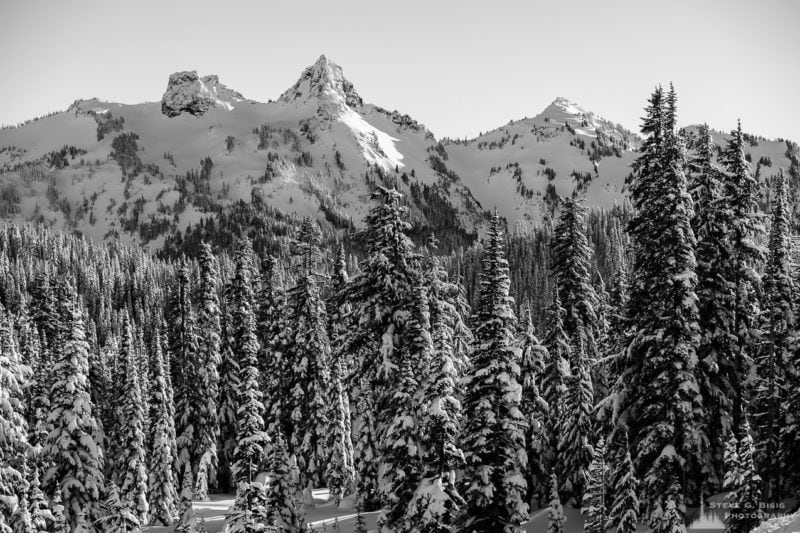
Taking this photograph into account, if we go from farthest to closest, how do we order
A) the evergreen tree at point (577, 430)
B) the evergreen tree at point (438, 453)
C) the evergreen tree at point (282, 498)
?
1. the evergreen tree at point (577, 430)
2. the evergreen tree at point (282, 498)
3. the evergreen tree at point (438, 453)

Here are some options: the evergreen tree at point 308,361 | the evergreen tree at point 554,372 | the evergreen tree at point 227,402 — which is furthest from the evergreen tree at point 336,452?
the evergreen tree at point 554,372

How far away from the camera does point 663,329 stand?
2359 centimetres

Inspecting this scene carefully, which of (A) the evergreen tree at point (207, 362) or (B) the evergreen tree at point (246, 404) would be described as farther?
(A) the evergreen tree at point (207, 362)

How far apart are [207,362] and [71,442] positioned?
13813mm

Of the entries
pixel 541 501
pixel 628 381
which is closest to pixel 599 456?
pixel 628 381

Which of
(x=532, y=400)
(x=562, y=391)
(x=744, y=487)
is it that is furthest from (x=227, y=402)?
(x=744, y=487)

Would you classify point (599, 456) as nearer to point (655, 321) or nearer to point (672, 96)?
point (655, 321)

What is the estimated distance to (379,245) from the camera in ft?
80.6

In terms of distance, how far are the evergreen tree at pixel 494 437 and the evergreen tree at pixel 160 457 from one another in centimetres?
3003

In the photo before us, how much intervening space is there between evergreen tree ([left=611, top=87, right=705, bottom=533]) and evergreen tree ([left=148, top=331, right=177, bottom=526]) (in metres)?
34.7

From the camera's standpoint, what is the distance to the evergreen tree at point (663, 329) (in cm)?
2311

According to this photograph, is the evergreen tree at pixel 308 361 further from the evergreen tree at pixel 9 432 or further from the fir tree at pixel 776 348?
the fir tree at pixel 776 348

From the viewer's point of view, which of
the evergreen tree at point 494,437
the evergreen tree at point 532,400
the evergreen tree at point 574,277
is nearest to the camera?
the evergreen tree at point 494,437

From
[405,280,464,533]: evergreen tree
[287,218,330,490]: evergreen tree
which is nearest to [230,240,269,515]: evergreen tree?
[287,218,330,490]: evergreen tree
